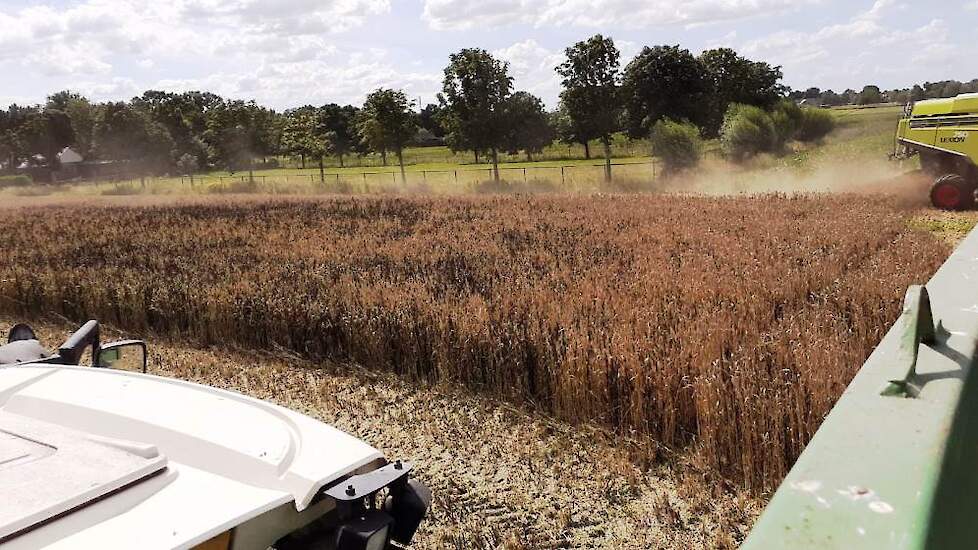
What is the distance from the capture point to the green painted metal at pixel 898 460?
32.1 inches

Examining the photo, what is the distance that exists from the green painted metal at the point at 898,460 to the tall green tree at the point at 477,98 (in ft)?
112

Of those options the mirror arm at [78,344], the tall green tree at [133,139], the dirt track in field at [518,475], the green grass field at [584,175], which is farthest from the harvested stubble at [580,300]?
the tall green tree at [133,139]

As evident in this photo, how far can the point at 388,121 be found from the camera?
41.0 meters

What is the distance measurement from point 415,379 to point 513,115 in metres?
30.5

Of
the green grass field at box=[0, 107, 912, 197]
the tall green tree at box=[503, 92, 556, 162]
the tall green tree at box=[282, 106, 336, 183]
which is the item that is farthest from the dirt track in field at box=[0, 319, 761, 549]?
the tall green tree at box=[503, 92, 556, 162]

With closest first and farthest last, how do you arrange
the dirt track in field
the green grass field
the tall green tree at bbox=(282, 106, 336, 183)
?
the dirt track in field → the green grass field → the tall green tree at bbox=(282, 106, 336, 183)

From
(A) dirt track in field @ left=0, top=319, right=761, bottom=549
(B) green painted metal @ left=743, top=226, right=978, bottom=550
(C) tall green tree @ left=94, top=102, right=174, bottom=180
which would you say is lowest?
(A) dirt track in field @ left=0, top=319, right=761, bottom=549

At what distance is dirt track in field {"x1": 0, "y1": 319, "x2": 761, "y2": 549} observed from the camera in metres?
4.14

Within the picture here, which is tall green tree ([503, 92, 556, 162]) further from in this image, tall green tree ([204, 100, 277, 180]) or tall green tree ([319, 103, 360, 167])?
tall green tree ([319, 103, 360, 167])

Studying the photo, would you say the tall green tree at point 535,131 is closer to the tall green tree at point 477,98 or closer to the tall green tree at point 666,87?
the tall green tree at point 666,87

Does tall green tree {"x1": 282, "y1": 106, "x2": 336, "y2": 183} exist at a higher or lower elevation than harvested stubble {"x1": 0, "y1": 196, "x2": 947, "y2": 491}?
higher

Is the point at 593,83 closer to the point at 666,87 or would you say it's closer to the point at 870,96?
the point at 666,87

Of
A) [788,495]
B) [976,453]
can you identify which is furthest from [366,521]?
[976,453]

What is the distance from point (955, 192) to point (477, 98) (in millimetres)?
22603
